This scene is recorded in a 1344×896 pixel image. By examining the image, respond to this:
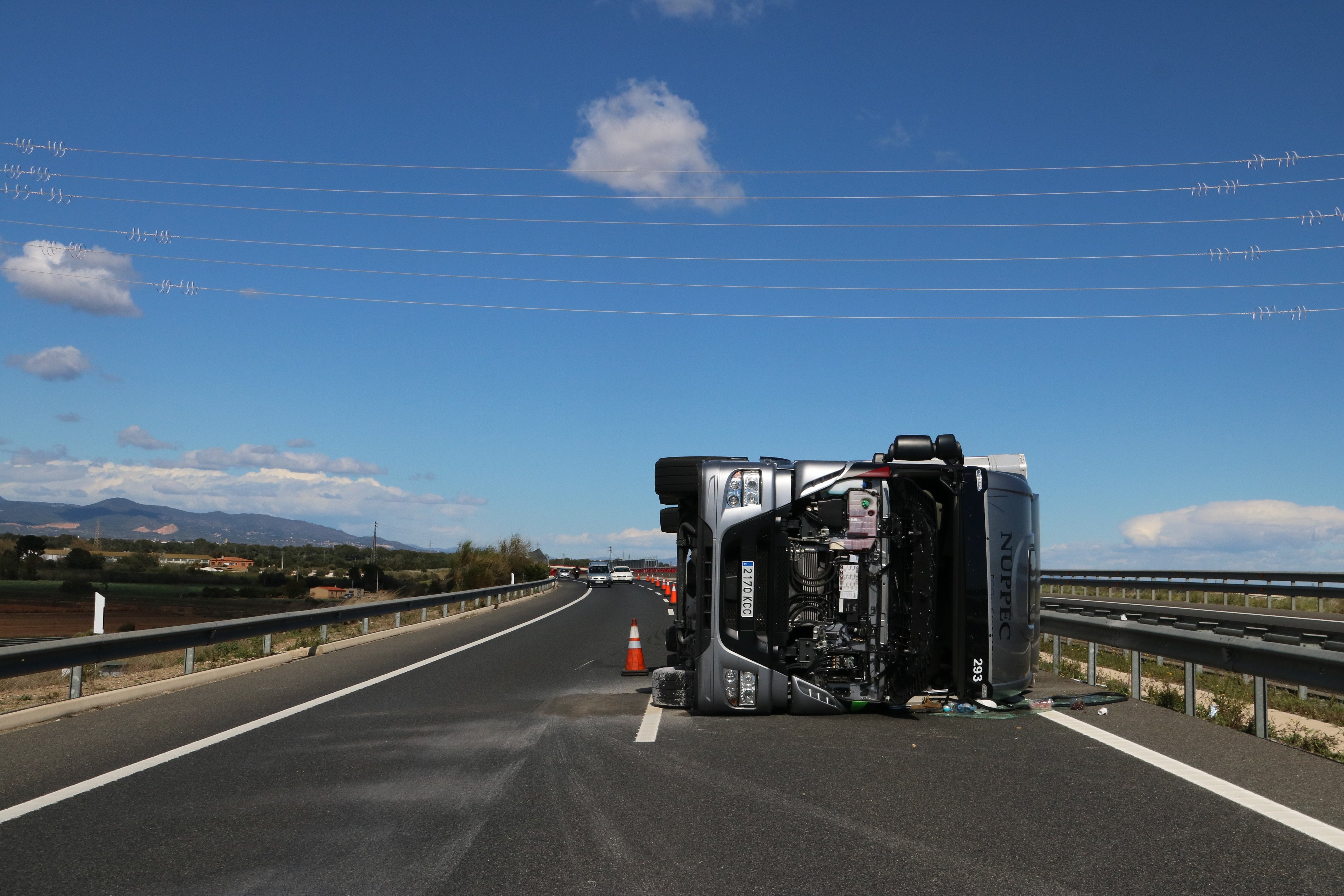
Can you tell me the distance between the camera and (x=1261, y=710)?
9.36 meters

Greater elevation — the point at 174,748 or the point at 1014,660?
the point at 1014,660

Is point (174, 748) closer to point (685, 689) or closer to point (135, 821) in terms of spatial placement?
point (135, 821)

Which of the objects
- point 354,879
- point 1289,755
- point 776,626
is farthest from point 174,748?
point 1289,755

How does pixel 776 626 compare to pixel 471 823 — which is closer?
pixel 471 823

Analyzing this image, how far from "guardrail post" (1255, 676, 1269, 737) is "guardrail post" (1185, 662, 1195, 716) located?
1021 mm

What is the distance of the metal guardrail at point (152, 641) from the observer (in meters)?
9.87

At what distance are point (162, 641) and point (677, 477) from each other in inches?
242

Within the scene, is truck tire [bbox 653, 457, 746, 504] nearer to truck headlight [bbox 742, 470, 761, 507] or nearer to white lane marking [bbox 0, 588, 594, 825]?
truck headlight [bbox 742, 470, 761, 507]

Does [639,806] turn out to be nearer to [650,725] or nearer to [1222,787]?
[650,725]

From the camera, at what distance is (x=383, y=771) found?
7.68 metres

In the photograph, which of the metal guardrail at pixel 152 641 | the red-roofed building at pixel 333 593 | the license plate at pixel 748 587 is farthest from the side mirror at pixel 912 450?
the red-roofed building at pixel 333 593

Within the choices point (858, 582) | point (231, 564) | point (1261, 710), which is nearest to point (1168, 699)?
point (1261, 710)

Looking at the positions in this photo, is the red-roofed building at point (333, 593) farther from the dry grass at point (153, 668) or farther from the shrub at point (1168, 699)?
the shrub at point (1168, 699)

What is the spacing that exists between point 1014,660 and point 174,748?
697 centimetres
